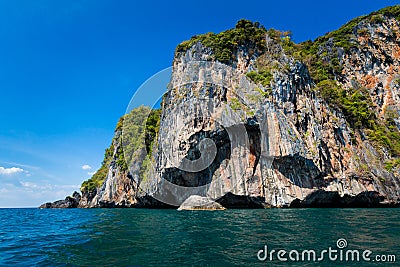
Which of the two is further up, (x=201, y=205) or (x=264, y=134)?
(x=264, y=134)

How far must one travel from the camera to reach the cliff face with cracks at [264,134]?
28797 mm

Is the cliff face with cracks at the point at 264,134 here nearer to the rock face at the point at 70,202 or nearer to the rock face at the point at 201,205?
the rock face at the point at 201,205

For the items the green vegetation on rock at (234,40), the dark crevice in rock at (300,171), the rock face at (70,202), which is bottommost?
the rock face at (70,202)

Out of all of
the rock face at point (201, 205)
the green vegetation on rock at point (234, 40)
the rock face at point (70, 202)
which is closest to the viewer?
the rock face at point (201, 205)

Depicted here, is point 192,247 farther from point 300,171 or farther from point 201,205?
point 300,171

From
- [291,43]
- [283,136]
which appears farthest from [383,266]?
[291,43]

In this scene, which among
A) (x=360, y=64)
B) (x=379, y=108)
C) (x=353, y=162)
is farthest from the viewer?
(x=360, y=64)

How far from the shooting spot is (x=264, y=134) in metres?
30.2

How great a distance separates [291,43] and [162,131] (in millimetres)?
24467

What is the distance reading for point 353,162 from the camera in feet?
99.7

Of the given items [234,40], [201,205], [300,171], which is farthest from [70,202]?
[300,171]

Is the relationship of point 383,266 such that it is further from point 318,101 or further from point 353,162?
point 318,101

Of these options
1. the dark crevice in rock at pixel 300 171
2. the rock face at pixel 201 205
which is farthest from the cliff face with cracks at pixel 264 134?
the rock face at pixel 201 205

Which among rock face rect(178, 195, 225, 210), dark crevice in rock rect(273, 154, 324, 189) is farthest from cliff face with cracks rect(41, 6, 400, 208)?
rock face rect(178, 195, 225, 210)
